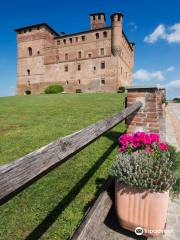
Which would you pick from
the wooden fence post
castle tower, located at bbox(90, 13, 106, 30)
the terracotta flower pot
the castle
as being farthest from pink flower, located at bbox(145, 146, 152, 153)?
castle tower, located at bbox(90, 13, 106, 30)

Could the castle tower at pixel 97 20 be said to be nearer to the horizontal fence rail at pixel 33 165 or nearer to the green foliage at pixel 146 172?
the green foliage at pixel 146 172

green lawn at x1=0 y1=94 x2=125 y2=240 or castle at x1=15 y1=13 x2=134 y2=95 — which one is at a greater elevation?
castle at x1=15 y1=13 x2=134 y2=95

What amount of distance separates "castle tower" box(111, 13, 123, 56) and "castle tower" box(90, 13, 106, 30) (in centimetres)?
493

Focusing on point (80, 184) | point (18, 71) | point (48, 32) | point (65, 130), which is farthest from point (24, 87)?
point (80, 184)

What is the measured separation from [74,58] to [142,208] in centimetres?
4751

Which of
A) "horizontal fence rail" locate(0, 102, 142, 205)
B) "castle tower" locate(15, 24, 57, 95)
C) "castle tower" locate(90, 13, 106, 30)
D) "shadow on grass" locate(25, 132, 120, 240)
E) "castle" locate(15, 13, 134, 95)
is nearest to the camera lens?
"horizontal fence rail" locate(0, 102, 142, 205)

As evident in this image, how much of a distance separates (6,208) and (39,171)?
2182mm

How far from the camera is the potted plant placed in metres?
2.16

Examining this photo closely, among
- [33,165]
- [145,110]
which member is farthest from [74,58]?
[33,165]

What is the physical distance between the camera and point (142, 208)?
7.21 feet

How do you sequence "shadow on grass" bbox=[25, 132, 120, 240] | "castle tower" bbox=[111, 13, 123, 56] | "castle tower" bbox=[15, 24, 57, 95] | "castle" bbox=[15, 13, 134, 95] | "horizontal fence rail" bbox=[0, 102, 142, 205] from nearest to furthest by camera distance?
"horizontal fence rail" bbox=[0, 102, 142, 205]
"shadow on grass" bbox=[25, 132, 120, 240]
"castle tower" bbox=[111, 13, 123, 56]
"castle" bbox=[15, 13, 134, 95]
"castle tower" bbox=[15, 24, 57, 95]

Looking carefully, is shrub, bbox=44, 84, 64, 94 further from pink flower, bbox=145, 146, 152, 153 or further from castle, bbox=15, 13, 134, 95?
pink flower, bbox=145, 146, 152, 153

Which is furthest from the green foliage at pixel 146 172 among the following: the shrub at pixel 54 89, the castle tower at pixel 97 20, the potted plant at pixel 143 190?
the castle tower at pixel 97 20

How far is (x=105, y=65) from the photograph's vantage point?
44.1m
